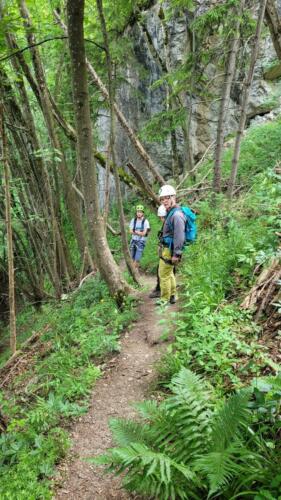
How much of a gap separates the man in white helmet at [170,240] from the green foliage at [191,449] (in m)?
2.40

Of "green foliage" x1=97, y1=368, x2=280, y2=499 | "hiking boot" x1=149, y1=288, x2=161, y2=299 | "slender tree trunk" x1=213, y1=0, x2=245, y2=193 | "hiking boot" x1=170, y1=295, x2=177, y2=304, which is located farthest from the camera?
"slender tree trunk" x1=213, y1=0, x2=245, y2=193

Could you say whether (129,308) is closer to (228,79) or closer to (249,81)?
(249,81)

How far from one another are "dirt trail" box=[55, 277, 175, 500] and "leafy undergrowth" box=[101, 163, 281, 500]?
8.6 inches

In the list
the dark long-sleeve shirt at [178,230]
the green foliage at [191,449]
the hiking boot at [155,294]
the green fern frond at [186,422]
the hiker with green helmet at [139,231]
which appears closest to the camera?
the green foliage at [191,449]

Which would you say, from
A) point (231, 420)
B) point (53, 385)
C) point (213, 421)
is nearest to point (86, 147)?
point (53, 385)

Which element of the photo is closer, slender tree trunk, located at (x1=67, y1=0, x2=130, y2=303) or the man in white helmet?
slender tree trunk, located at (x1=67, y1=0, x2=130, y2=303)

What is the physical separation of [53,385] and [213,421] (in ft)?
8.72

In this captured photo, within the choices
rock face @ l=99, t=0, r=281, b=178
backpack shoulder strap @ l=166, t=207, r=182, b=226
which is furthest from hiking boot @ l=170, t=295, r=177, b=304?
rock face @ l=99, t=0, r=281, b=178

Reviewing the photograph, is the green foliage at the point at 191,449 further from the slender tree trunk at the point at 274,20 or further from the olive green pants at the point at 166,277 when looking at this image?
the slender tree trunk at the point at 274,20

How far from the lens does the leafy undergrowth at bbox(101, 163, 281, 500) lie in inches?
85.7

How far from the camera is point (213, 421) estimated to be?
2617 millimetres

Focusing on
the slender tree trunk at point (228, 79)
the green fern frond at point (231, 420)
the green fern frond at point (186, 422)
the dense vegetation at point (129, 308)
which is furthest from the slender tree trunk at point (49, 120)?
the green fern frond at point (231, 420)

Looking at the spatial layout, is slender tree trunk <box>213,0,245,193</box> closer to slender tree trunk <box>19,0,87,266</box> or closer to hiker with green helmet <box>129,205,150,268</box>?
hiker with green helmet <box>129,205,150,268</box>

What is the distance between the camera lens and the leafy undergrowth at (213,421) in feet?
7.14
